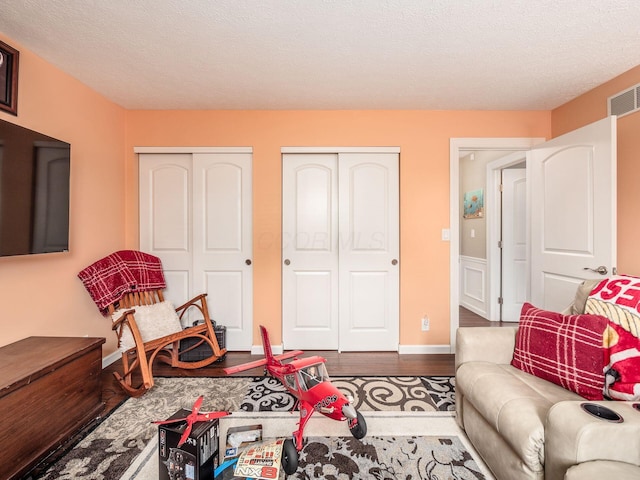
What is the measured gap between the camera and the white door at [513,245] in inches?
154

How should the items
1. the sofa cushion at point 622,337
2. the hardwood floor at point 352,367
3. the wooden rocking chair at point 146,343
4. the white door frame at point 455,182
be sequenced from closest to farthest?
the sofa cushion at point 622,337 → the wooden rocking chair at point 146,343 → the hardwood floor at point 352,367 → the white door frame at point 455,182

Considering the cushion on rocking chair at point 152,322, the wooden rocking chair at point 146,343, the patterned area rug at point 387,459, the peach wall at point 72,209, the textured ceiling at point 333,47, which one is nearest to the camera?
the patterned area rug at point 387,459

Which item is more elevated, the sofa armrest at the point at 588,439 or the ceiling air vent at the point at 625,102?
the ceiling air vent at the point at 625,102

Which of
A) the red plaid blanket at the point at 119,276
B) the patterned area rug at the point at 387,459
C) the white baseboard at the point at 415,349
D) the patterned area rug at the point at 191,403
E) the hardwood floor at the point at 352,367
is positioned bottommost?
the patterned area rug at the point at 387,459

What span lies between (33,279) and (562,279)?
157 inches

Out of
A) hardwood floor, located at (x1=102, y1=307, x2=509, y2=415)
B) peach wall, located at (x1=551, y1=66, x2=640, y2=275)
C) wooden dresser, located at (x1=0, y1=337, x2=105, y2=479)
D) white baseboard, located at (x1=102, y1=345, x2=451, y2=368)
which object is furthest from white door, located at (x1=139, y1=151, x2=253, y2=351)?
peach wall, located at (x1=551, y1=66, x2=640, y2=275)

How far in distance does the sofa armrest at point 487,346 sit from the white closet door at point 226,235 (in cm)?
199

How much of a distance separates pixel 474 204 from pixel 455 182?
1718mm

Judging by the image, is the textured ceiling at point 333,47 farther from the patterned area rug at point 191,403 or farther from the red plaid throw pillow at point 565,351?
the patterned area rug at point 191,403

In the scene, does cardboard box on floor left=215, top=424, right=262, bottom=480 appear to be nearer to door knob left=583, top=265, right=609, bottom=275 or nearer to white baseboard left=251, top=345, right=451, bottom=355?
white baseboard left=251, top=345, right=451, bottom=355

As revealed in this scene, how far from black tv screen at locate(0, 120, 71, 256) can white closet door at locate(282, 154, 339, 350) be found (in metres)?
1.72

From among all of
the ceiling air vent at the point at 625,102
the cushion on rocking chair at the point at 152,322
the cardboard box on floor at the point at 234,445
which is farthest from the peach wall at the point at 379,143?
the cardboard box on floor at the point at 234,445

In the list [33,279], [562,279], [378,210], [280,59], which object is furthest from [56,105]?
[562,279]

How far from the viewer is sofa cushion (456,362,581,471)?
1.19 m
